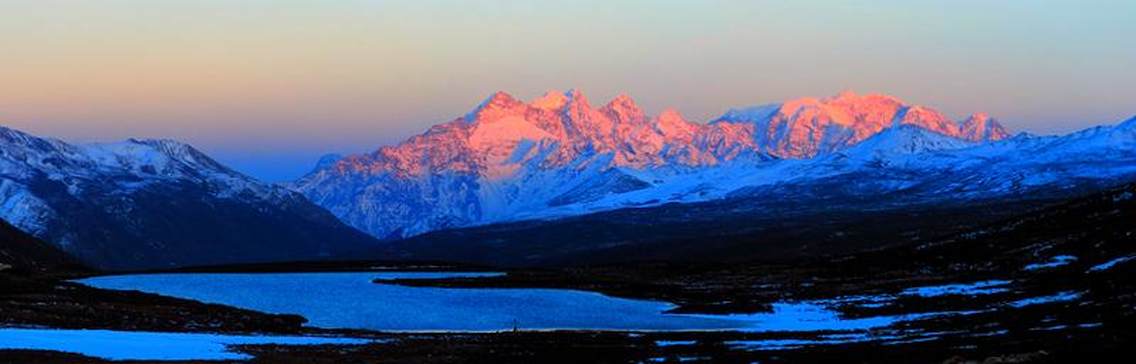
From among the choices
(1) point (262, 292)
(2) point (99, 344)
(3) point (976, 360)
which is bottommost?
(3) point (976, 360)

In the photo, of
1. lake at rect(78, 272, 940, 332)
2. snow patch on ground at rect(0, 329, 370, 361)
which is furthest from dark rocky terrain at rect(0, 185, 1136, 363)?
lake at rect(78, 272, 940, 332)

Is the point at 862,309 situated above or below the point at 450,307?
below

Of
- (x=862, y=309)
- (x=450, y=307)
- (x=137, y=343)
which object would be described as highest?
(x=450, y=307)

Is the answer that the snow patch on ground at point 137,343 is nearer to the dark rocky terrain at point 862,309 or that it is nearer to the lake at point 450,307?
the dark rocky terrain at point 862,309

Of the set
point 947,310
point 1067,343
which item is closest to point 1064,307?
point 947,310

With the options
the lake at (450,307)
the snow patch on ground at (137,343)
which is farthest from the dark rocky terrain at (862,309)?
the lake at (450,307)

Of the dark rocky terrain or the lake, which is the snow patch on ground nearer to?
the dark rocky terrain

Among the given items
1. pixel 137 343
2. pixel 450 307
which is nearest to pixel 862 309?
pixel 450 307

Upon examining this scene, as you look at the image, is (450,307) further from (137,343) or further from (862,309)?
(137,343)

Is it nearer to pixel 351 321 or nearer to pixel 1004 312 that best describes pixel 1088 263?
pixel 1004 312

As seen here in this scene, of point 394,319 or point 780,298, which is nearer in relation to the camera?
point 394,319

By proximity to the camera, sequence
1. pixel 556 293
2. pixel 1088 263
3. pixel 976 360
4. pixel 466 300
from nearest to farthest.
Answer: pixel 976 360 < pixel 1088 263 < pixel 466 300 < pixel 556 293
